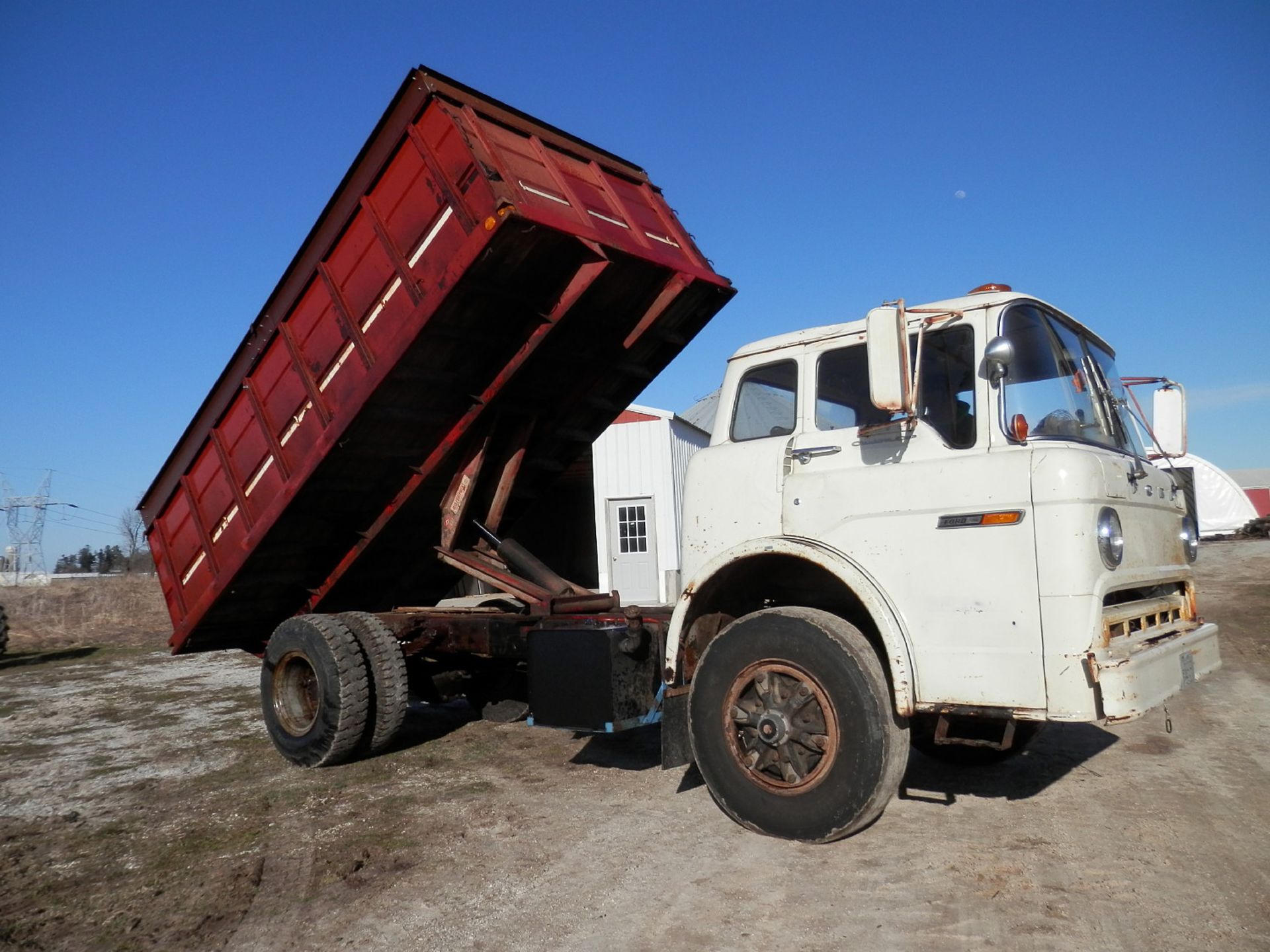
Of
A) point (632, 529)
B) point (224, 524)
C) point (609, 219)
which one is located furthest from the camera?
point (632, 529)

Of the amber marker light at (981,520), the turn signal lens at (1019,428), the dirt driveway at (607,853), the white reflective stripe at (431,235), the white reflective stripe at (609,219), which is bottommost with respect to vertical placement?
the dirt driveway at (607,853)

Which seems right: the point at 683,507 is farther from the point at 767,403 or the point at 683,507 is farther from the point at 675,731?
the point at 675,731

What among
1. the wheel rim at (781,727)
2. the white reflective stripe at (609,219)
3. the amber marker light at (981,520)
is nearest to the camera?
the amber marker light at (981,520)

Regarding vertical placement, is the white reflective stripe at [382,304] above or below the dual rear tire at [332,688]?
above

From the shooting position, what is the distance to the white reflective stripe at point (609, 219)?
17.4 ft

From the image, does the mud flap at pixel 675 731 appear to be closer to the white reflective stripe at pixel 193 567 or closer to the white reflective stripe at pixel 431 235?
the white reflective stripe at pixel 431 235

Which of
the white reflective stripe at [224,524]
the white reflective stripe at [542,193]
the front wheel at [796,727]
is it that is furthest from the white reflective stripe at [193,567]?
the front wheel at [796,727]

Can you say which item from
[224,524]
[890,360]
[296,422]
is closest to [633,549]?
[224,524]

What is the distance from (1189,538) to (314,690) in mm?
5768

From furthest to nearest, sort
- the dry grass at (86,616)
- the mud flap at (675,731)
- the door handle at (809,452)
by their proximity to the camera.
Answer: the dry grass at (86,616)
the mud flap at (675,731)
the door handle at (809,452)

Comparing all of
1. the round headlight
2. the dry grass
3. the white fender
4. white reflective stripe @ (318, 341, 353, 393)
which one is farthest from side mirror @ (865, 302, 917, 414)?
the dry grass

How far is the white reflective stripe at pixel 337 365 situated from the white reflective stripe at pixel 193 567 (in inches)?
75.3

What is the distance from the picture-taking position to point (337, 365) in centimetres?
569

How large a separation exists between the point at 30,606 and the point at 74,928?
2665 centimetres
